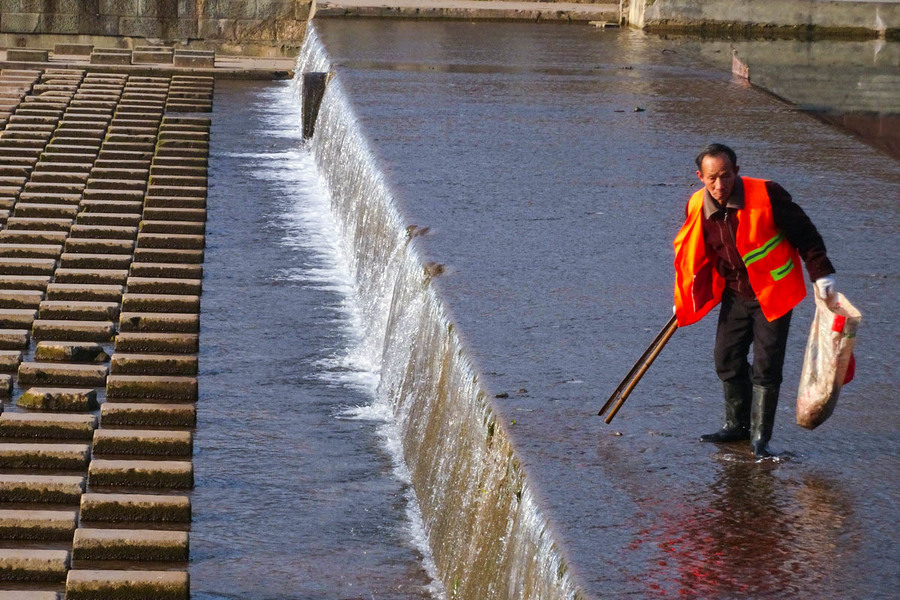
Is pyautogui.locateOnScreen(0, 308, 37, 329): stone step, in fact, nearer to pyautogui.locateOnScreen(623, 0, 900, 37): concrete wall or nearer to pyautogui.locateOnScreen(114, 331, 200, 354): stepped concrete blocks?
pyautogui.locateOnScreen(114, 331, 200, 354): stepped concrete blocks

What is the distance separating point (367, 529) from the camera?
20.3ft

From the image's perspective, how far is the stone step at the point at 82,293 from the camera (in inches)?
364

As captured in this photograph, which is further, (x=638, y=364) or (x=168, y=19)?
(x=168, y=19)

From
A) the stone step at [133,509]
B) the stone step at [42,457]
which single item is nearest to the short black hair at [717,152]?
the stone step at [133,509]

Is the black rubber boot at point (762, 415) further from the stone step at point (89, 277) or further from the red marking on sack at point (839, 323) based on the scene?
the stone step at point (89, 277)

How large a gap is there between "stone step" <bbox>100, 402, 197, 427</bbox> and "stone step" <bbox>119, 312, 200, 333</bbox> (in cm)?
141

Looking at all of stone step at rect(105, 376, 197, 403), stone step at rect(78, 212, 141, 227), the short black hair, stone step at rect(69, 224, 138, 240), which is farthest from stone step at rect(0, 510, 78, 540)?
stone step at rect(78, 212, 141, 227)

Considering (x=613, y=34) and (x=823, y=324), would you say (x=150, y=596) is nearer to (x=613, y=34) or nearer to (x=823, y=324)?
(x=823, y=324)

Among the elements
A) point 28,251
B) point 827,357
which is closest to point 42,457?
point 827,357

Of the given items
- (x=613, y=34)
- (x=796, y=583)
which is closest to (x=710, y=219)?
(x=796, y=583)

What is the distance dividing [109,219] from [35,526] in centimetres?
551

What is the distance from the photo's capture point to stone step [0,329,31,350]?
27.1 ft

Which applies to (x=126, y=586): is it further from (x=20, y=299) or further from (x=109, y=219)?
(x=109, y=219)

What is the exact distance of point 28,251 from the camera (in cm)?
1012
